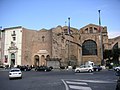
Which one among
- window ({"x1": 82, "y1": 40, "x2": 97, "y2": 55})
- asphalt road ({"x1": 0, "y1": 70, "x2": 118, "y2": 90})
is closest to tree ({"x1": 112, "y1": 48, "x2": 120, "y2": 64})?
window ({"x1": 82, "y1": 40, "x2": 97, "y2": 55})

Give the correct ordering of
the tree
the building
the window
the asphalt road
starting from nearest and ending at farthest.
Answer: the asphalt road → the tree → the building → the window

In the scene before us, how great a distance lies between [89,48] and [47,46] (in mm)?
15406

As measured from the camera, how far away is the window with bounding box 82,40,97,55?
80188mm

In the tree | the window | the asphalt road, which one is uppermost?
the window

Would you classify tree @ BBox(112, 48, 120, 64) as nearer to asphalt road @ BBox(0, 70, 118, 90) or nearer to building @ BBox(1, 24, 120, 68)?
building @ BBox(1, 24, 120, 68)

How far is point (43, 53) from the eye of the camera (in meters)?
79.2

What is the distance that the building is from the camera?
7719 centimetres

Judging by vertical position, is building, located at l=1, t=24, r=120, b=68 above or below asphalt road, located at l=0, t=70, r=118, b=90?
above

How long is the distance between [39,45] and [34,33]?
219 inches

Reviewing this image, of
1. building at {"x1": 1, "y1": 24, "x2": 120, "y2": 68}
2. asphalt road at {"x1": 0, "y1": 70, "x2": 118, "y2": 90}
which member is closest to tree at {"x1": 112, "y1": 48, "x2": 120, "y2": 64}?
building at {"x1": 1, "y1": 24, "x2": 120, "y2": 68}

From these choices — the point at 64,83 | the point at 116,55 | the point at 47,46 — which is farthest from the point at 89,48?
the point at 64,83

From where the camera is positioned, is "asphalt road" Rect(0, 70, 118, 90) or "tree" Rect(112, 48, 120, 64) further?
"tree" Rect(112, 48, 120, 64)

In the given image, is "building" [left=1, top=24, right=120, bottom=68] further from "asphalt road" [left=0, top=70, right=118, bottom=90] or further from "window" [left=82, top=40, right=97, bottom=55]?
"asphalt road" [left=0, top=70, right=118, bottom=90]

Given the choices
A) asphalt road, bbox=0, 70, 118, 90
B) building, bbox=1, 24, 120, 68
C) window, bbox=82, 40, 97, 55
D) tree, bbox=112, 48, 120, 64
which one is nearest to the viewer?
asphalt road, bbox=0, 70, 118, 90
